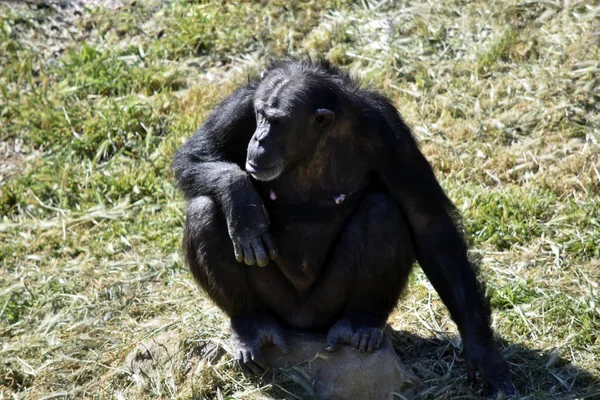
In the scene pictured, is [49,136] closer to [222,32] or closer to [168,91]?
[168,91]

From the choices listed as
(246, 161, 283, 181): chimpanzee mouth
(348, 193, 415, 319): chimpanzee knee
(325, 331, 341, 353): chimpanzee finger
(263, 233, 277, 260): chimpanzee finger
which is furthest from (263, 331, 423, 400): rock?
(246, 161, 283, 181): chimpanzee mouth

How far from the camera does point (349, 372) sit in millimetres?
5891

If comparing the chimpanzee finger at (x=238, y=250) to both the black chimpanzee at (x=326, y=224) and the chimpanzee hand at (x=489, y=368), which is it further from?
the chimpanzee hand at (x=489, y=368)

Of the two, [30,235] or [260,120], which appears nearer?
[260,120]

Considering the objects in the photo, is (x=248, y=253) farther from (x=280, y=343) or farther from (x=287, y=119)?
(x=287, y=119)

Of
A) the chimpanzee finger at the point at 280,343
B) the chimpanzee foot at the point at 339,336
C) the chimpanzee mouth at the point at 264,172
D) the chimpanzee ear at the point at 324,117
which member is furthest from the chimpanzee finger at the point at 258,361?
the chimpanzee ear at the point at 324,117

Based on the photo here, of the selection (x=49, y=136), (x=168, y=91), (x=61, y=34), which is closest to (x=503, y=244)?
(x=168, y=91)

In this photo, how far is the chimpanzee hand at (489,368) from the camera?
19.6 feet

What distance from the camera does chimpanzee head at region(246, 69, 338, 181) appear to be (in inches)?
229

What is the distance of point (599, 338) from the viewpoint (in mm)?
6672

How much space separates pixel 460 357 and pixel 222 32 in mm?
6253

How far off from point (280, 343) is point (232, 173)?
46.8 inches

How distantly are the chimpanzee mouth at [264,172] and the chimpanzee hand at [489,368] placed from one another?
175 cm

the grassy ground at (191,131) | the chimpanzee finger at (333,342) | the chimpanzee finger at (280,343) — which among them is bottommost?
the grassy ground at (191,131)
